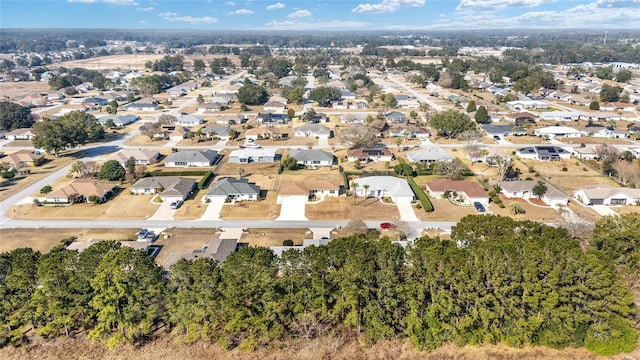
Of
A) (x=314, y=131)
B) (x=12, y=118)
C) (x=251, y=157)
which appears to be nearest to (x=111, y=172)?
(x=251, y=157)

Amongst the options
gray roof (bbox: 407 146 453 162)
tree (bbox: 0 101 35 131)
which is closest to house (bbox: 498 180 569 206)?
gray roof (bbox: 407 146 453 162)

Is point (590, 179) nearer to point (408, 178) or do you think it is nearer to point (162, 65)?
point (408, 178)

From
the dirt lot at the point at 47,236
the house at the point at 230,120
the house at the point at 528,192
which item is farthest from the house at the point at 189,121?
the house at the point at 528,192

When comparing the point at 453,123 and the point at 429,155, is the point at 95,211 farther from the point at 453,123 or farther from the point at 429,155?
the point at 453,123

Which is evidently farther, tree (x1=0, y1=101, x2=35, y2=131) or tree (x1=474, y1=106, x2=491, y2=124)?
tree (x1=474, y1=106, x2=491, y2=124)

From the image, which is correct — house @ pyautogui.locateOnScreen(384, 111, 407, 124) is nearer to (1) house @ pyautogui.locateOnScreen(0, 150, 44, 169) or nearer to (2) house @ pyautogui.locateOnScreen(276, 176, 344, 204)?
(2) house @ pyautogui.locateOnScreen(276, 176, 344, 204)

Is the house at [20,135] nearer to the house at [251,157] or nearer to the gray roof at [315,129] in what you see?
the house at [251,157]
